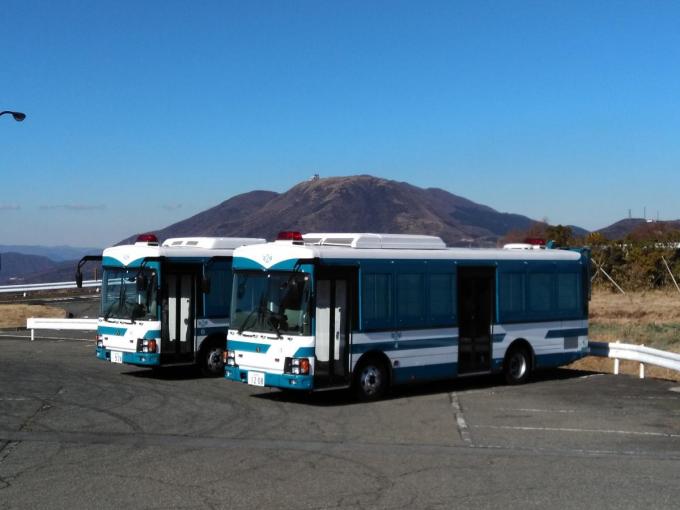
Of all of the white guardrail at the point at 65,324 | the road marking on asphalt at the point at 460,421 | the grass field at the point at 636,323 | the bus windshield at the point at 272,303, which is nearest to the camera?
the road marking on asphalt at the point at 460,421

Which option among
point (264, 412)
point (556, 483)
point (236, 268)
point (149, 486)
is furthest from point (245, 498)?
point (236, 268)

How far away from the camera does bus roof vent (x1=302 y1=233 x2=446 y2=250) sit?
15781mm

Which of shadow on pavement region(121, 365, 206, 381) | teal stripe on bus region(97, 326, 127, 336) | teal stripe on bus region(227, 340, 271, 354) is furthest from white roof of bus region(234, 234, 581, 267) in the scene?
shadow on pavement region(121, 365, 206, 381)

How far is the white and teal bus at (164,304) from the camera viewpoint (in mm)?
17750

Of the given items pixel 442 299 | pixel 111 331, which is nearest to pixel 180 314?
pixel 111 331

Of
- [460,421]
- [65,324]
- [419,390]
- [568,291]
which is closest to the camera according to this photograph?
[460,421]

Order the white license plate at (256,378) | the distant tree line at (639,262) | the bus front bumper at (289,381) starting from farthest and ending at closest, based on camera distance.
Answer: the distant tree line at (639,262) → the white license plate at (256,378) → the bus front bumper at (289,381)

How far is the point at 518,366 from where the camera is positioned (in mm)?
18500

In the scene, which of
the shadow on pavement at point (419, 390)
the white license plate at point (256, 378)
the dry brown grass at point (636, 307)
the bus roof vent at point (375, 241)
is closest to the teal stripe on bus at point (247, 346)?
the white license plate at point (256, 378)

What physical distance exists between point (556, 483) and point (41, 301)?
48135 millimetres

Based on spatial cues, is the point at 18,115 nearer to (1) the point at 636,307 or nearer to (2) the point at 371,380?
(2) the point at 371,380

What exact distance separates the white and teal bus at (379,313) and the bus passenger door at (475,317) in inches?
0.7

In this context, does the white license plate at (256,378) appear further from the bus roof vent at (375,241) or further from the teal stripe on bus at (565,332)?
the teal stripe on bus at (565,332)

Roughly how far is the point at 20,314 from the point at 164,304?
84.9 feet
